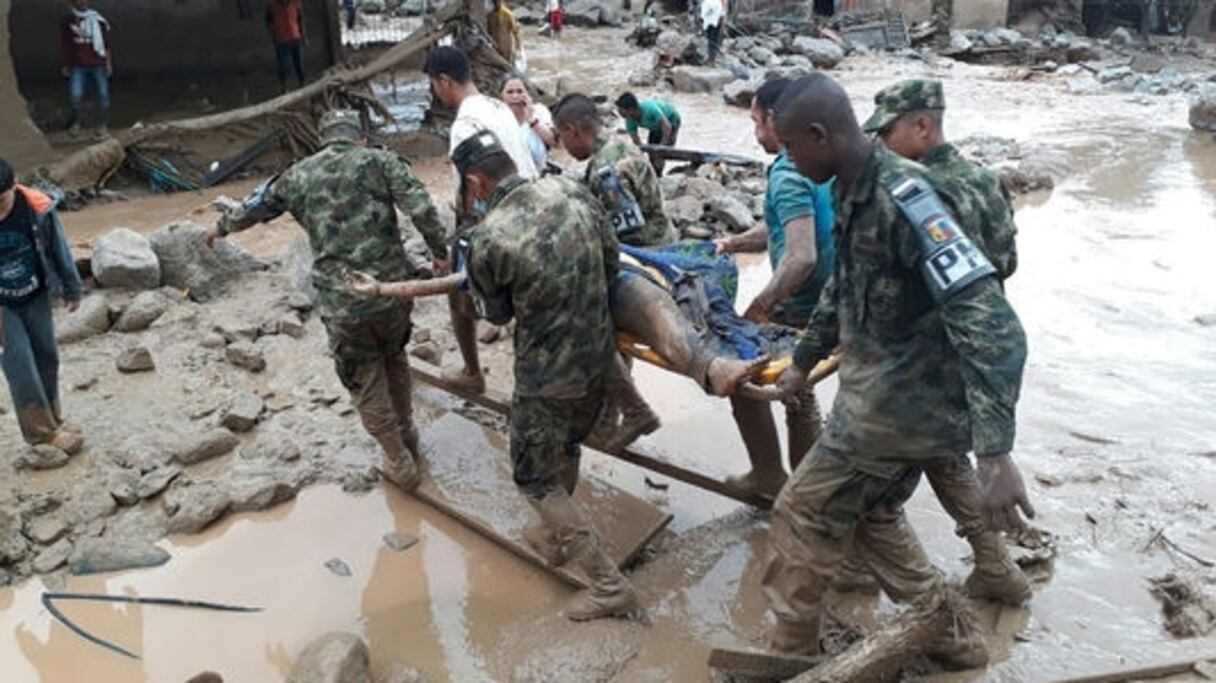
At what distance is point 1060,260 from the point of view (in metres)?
7.91

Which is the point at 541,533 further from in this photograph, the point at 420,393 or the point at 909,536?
the point at 420,393

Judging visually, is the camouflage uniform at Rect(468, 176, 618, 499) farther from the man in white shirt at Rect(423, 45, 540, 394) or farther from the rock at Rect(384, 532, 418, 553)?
the man in white shirt at Rect(423, 45, 540, 394)

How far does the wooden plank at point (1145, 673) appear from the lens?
121 inches

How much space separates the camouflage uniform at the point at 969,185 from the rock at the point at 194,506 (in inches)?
131

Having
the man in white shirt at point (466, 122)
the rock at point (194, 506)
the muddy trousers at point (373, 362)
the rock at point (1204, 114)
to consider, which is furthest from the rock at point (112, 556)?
the rock at point (1204, 114)

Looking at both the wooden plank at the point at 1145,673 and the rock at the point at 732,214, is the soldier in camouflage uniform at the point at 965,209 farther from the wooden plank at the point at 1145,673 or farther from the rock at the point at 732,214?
the rock at the point at 732,214

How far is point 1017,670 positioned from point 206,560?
329cm

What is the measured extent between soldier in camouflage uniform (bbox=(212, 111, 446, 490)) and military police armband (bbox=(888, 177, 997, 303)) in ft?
7.84

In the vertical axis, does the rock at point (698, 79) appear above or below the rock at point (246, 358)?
above

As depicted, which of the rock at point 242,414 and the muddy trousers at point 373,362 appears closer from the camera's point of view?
the muddy trousers at point 373,362

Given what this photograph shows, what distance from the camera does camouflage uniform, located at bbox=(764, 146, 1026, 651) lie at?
2.39m

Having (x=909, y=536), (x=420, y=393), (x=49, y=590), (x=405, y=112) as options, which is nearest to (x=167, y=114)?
(x=405, y=112)

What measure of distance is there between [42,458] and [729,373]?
3.61m

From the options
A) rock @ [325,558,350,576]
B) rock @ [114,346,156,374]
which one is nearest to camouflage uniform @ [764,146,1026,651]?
rock @ [325,558,350,576]
